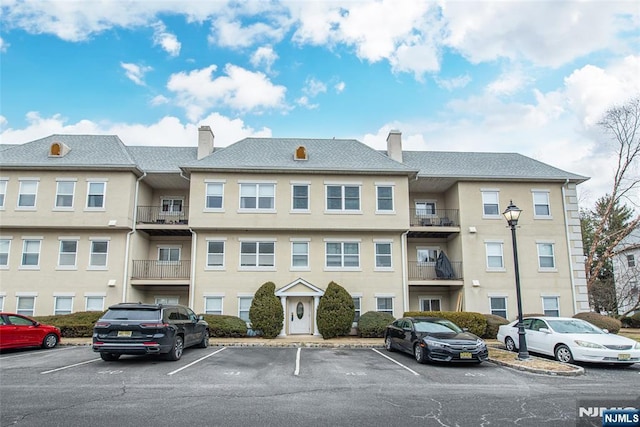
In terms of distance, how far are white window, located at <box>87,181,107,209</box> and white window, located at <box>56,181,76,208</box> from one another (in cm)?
85

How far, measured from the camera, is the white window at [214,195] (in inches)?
861

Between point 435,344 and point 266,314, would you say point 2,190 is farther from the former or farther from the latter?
point 435,344

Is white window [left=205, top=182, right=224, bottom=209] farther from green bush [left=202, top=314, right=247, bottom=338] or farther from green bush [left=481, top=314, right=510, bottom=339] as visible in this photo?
green bush [left=481, top=314, right=510, bottom=339]

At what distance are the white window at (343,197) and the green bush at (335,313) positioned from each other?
421cm

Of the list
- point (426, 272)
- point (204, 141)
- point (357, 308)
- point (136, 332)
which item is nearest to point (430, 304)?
point (426, 272)

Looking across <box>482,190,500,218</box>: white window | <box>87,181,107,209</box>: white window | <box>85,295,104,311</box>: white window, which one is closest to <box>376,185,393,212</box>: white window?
<box>482,190,500,218</box>: white window

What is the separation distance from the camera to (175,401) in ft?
26.0

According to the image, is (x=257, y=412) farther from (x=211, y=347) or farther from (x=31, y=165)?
(x=31, y=165)

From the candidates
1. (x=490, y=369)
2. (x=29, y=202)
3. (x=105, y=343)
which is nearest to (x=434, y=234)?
(x=490, y=369)

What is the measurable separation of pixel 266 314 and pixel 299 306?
228cm

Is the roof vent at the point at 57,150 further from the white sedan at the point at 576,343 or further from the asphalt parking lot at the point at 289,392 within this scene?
the white sedan at the point at 576,343

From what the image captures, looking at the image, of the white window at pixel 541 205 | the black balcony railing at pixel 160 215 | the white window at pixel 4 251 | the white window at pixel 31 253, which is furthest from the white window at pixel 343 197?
the white window at pixel 4 251

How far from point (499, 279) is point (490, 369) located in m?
11.7

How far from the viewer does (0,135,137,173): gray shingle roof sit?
21.5 meters
